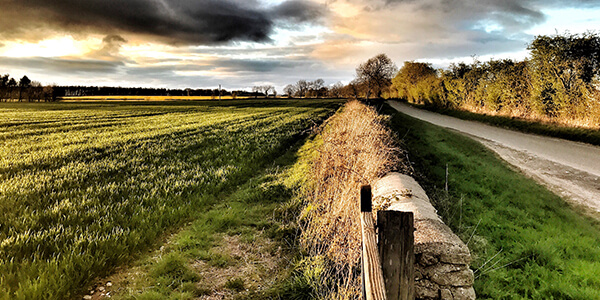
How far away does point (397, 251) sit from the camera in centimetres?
200

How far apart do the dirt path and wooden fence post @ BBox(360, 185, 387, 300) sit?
7.56m

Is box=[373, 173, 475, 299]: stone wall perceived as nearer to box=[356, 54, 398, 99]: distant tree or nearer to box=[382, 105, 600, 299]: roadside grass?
box=[382, 105, 600, 299]: roadside grass

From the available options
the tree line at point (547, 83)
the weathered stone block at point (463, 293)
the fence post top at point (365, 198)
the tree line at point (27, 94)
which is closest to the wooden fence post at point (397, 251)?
the fence post top at point (365, 198)

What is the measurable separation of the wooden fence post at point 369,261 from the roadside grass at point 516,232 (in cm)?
294

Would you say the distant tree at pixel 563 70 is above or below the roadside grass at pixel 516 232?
above

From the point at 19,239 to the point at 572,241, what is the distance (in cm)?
958

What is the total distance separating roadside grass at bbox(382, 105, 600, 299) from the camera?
4.16 meters

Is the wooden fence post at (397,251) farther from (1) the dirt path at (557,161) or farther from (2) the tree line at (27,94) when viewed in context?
(2) the tree line at (27,94)

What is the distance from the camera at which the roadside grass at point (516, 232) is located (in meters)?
4.16

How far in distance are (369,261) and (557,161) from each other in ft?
39.7

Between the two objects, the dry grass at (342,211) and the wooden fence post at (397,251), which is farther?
the dry grass at (342,211)

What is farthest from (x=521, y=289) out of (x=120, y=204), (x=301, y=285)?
(x=120, y=204)

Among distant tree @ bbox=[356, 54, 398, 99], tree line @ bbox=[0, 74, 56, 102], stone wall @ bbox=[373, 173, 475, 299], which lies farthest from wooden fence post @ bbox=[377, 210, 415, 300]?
tree line @ bbox=[0, 74, 56, 102]

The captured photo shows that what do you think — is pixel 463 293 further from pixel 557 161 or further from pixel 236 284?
pixel 557 161
